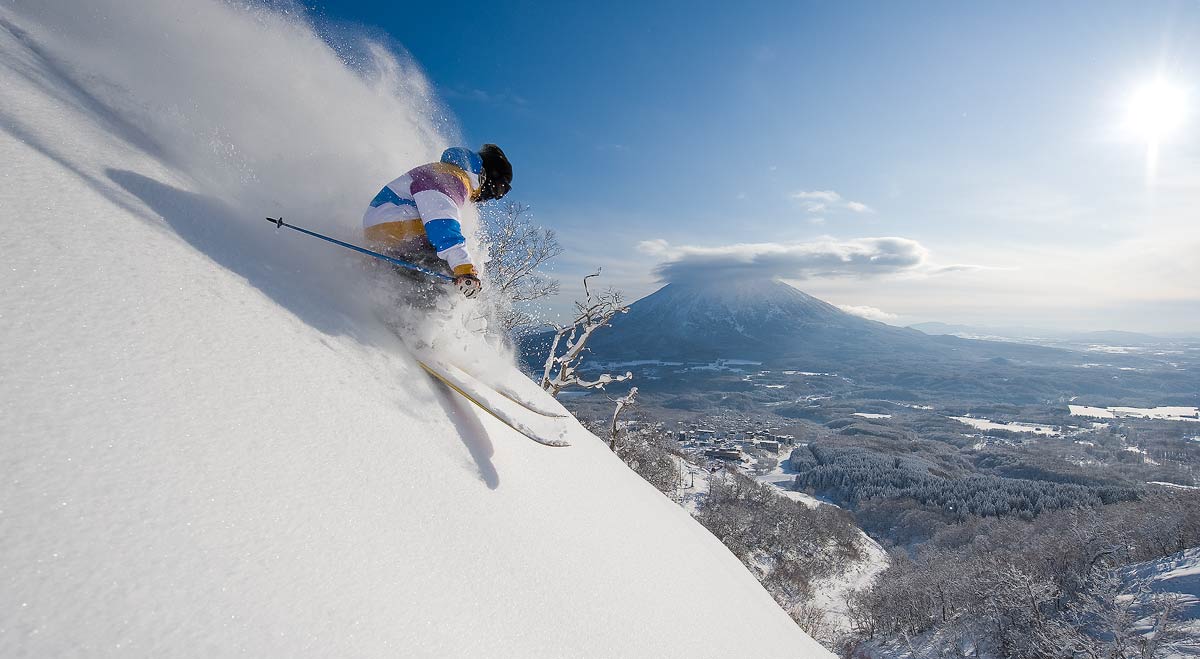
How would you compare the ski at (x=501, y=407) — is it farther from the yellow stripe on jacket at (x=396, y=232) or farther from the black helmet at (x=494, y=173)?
the black helmet at (x=494, y=173)

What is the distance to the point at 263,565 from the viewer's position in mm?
1144

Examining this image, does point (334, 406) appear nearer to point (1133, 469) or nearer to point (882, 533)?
point (882, 533)

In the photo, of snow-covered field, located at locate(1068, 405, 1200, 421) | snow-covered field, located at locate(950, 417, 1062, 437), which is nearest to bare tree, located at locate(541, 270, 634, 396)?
snow-covered field, located at locate(950, 417, 1062, 437)

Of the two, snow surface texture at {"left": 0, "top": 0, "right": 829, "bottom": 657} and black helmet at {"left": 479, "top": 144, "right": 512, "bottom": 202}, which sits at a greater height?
black helmet at {"left": 479, "top": 144, "right": 512, "bottom": 202}

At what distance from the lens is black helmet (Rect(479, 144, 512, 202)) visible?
12.0 feet

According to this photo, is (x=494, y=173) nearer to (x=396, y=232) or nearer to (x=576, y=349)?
(x=396, y=232)

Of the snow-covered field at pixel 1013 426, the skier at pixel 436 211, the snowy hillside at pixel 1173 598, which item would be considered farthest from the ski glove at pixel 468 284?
the snow-covered field at pixel 1013 426

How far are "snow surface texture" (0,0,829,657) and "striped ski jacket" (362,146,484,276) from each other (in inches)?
13.2

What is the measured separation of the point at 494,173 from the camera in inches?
144

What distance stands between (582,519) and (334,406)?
1686 millimetres

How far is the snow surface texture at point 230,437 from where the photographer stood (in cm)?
97

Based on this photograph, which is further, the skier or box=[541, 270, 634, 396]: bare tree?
box=[541, 270, 634, 396]: bare tree

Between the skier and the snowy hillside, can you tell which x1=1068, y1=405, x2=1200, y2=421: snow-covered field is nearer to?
the snowy hillside

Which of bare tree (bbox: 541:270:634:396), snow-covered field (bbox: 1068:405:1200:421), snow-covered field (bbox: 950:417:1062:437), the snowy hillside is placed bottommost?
snow-covered field (bbox: 950:417:1062:437)
